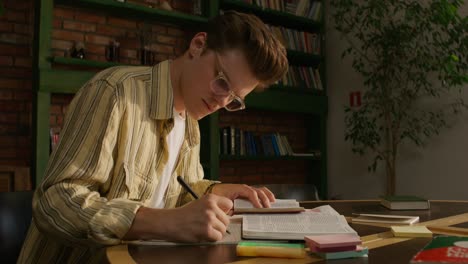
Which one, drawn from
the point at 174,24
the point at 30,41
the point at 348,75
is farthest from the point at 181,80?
the point at 348,75

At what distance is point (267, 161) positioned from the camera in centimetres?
445

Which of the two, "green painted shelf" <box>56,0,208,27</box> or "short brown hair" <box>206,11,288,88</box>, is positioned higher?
"green painted shelf" <box>56,0,208,27</box>

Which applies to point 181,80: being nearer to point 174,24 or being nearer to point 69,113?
point 69,113

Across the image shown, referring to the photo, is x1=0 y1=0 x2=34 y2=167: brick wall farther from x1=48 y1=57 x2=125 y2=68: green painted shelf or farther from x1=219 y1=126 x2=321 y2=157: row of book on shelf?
x1=219 y1=126 x2=321 y2=157: row of book on shelf

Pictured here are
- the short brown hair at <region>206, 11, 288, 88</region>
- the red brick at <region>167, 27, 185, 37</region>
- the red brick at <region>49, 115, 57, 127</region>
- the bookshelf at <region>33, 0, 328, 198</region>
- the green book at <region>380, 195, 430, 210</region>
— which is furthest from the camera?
the red brick at <region>167, 27, 185, 37</region>

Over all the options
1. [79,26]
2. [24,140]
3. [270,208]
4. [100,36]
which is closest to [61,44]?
[79,26]

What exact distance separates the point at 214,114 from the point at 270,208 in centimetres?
243

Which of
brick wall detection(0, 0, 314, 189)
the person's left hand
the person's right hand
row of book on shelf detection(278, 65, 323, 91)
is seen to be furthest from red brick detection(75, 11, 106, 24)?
the person's right hand

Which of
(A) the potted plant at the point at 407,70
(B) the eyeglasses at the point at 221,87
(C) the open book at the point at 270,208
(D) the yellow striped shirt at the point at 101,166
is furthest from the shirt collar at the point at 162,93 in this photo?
(A) the potted plant at the point at 407,70

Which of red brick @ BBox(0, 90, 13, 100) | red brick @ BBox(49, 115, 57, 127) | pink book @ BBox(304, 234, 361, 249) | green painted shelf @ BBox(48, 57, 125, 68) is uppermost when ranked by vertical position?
green painted shelf @ BBox(48, 57, 125, 68)

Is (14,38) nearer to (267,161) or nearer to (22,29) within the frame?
(22,29)

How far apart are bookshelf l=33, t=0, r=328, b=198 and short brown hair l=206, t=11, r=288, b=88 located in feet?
6.27

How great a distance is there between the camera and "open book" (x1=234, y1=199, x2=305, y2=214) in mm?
1191

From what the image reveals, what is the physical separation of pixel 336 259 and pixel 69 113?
2.27ft
